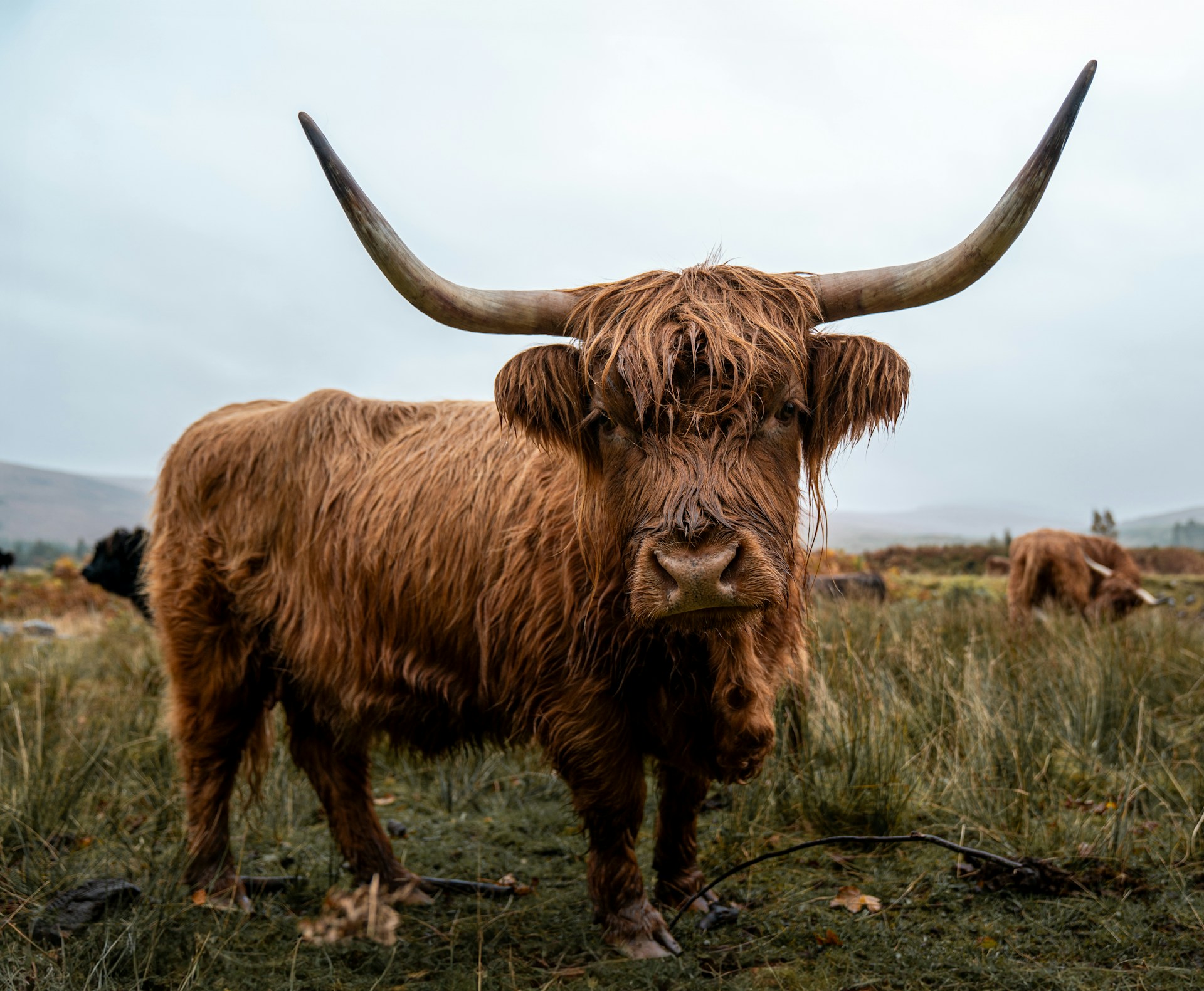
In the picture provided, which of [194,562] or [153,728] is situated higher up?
[194,562]

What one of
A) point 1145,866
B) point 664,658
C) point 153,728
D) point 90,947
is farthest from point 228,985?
point 153,728

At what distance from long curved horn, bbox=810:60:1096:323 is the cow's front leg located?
156 cm

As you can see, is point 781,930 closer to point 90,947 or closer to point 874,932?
point 874,932

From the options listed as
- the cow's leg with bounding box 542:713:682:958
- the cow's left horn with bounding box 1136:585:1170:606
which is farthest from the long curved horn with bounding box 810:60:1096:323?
the cow's left horn with bounding box 1136:585:1170:606

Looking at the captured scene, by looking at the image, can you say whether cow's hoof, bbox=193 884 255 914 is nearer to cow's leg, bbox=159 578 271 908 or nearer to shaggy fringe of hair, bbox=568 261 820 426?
cow's leg, bbox=159 578 271 908

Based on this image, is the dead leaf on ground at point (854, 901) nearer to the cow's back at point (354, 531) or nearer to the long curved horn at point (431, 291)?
the cow's back at point (354, 531)

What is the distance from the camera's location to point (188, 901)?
10.4 ft

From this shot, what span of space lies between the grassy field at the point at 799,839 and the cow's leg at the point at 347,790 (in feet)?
0.61

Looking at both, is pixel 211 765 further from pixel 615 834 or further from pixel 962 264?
pixel 962 264

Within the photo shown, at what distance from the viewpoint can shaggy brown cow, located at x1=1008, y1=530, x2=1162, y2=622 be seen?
30.7 feet

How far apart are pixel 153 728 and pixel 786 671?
4.45 m

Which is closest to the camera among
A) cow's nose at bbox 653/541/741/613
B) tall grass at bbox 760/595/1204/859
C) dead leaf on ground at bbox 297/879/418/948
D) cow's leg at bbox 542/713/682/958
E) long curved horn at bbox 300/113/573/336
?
dead leaf on ground at bbox 297/879/418/948

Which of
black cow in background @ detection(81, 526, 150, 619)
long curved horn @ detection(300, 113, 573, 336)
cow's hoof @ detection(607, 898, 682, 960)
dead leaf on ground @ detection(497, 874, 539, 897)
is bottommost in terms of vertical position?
dead leaf on ground @ detection(497, 874, 539, 897)

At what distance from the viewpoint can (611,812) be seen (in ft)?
9.54
